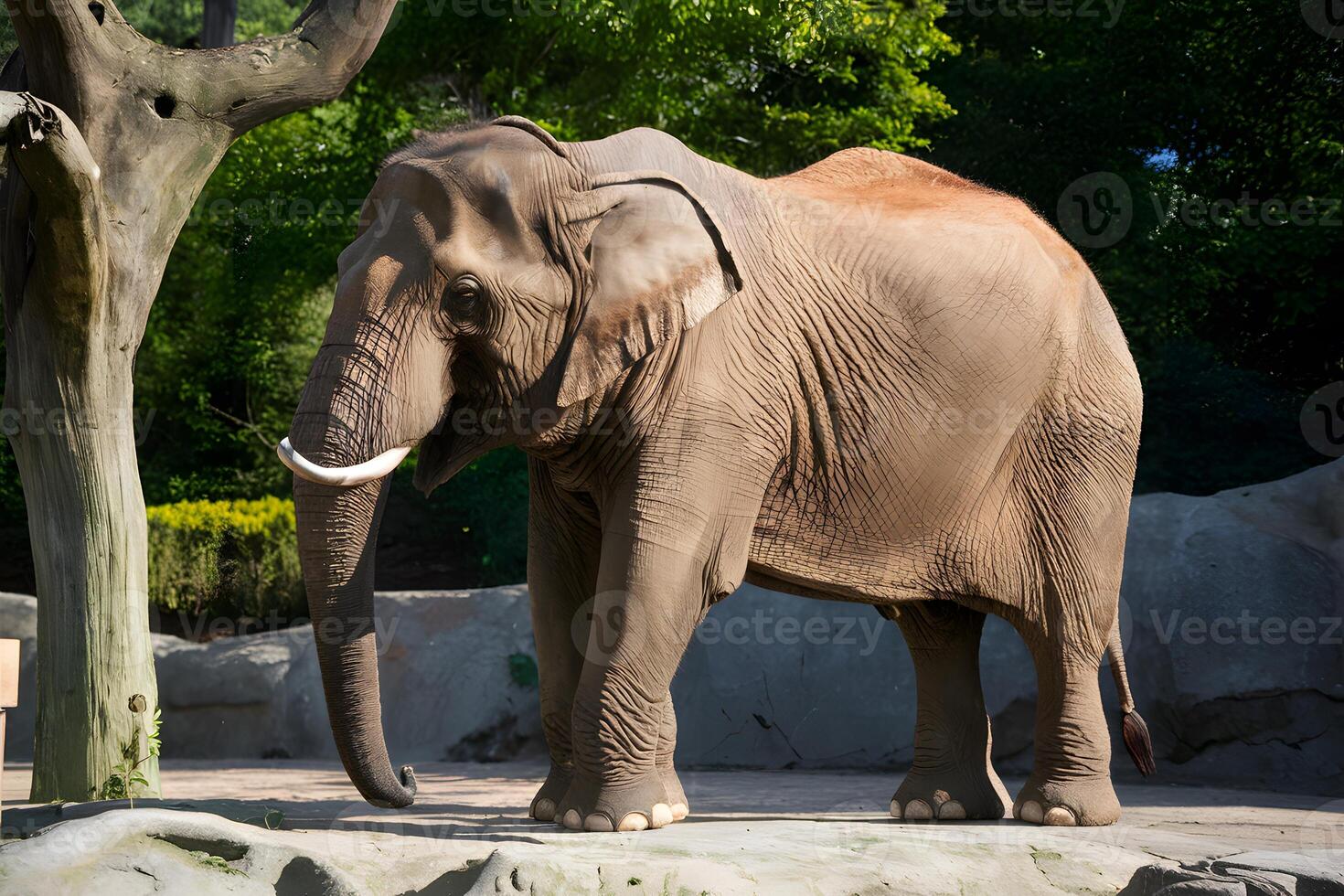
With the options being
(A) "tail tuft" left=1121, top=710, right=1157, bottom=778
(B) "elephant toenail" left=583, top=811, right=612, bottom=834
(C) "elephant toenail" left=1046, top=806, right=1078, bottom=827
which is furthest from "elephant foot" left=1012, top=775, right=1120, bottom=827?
(B) "elephant toenail" left=583, top=811, right=612, bottom=834

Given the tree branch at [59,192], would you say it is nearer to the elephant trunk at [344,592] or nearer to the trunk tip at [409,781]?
the elephant trunk at [344,592]

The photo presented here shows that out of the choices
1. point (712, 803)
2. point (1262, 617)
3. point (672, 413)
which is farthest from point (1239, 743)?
point (672, 413)

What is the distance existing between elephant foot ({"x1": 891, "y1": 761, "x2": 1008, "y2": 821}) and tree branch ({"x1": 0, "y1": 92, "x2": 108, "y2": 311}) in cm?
411

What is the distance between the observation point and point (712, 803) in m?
7.51

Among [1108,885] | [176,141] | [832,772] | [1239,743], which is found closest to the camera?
[1108,885]

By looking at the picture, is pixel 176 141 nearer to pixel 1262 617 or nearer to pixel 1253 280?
pixel 1262 617

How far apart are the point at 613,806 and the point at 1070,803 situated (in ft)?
6.76

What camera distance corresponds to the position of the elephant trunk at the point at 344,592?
5.18 metres

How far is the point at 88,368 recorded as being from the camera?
22.3ft

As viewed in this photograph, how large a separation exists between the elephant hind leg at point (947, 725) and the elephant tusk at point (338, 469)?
8.47ft

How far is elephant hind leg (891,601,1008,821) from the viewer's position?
6.55 metres

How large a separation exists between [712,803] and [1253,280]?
9931 millimetres

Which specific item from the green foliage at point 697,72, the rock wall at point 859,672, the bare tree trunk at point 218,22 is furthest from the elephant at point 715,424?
the bare tree trunk at point 218,22

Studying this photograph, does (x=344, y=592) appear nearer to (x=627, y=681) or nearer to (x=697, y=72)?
(x=627, y=681)
